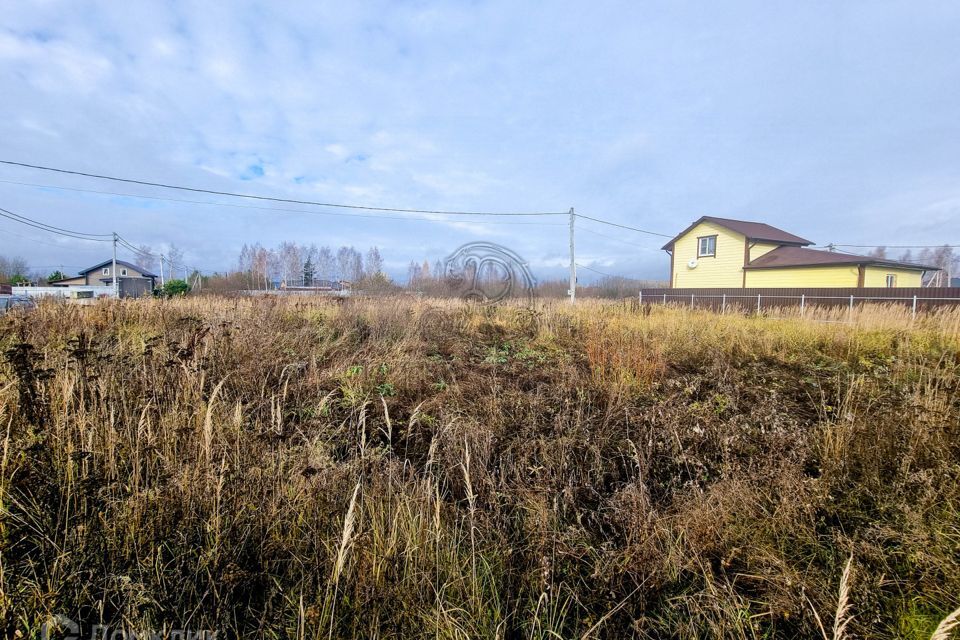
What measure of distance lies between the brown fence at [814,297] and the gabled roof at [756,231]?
571 centimetres

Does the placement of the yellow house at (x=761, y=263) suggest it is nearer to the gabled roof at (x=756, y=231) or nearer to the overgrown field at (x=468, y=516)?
the gabled roof at (x=756, y=231)

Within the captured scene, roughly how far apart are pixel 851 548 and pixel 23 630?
285cm

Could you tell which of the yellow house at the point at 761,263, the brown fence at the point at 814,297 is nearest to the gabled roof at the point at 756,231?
the yellow house at the point at 761,263

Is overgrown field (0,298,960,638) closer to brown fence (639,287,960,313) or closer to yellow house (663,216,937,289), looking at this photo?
brown fence (639,287,960,313)

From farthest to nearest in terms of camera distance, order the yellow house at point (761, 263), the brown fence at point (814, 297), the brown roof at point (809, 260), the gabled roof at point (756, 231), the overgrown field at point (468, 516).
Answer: the gabled roof at point (756, 231)
the yellow house at point (761, 263)
the brown roof at point (809, 260)
the brown fence at point (814, 297)
the overgrown field at point (468, 516)

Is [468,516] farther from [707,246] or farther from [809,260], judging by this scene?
[707,246]

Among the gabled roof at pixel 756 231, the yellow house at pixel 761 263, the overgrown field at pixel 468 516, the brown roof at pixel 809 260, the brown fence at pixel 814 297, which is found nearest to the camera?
the overgrown field at pixel 468 516

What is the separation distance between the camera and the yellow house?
1734 centimetres

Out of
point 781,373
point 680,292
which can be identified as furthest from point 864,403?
point 680,292

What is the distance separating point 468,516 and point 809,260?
23.6 m

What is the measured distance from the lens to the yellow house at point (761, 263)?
1734 cm

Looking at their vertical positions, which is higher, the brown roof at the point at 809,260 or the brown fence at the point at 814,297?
the brown roof at the point at 809,260

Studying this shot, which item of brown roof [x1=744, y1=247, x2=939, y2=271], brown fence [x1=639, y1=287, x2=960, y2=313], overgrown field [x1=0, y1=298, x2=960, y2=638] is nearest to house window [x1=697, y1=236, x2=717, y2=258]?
brown roof [x1=744, y1=247, x2=939, y2=271]

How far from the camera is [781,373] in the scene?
457 cm
